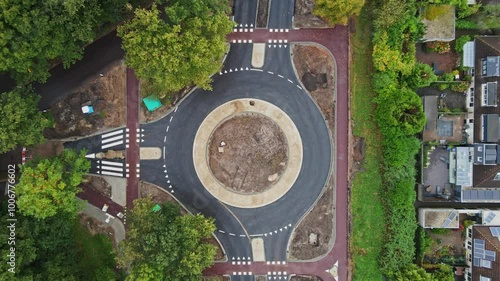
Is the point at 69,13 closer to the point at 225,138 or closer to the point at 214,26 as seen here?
the point at 214,26

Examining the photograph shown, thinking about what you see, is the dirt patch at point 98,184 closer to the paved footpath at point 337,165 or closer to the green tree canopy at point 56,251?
the green tree canopy at point 56,251

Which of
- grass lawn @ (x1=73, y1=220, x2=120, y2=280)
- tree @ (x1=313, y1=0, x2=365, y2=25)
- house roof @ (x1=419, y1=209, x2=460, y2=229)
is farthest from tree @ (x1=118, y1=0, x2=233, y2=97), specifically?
house roof @ (x1=419, y1=209, x2=460, y2=229)

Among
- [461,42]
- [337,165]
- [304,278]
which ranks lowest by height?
[304,278]

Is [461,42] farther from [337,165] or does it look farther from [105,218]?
[105,218]

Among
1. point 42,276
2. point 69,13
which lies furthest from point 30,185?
point 69,13

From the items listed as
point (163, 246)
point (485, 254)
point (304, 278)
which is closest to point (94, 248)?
point (163, 246)

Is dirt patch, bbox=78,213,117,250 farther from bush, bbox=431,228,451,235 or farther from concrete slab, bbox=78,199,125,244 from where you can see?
bush, bbox=431,228,451,235
